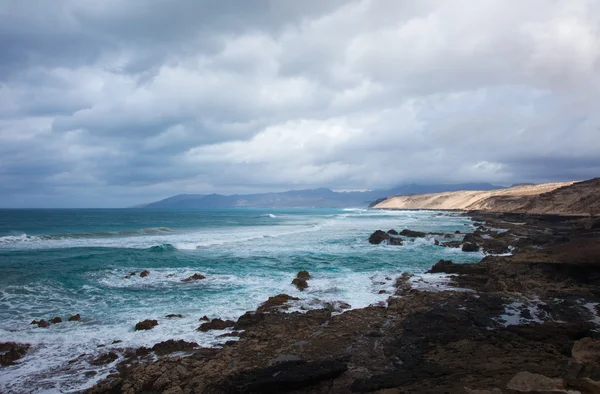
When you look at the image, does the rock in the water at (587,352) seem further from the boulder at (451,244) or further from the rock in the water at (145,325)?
the boulder at (451,244)

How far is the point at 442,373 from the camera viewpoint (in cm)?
607

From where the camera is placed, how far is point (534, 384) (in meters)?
4.18

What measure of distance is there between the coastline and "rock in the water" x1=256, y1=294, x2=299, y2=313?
0.10 metres

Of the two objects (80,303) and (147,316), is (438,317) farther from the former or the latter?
(80,303)

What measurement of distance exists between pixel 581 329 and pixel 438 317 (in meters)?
3.16

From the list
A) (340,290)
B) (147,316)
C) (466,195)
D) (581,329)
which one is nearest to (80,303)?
(147,316)

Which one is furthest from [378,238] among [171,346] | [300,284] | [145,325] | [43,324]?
[43,324]

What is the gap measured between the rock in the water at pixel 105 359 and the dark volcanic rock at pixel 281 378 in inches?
141

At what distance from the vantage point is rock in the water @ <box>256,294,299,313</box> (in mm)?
11648

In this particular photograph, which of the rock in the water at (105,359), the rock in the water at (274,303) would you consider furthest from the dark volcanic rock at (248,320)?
the rock in the water at (105,359)

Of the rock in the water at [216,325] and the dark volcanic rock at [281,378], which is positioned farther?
the rock in the water at [216,325]

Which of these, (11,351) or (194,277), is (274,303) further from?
(11,351)

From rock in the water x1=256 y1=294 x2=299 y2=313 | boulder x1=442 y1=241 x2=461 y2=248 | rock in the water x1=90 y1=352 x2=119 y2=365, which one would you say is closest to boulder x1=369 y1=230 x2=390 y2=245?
boulder x1=442 y1=241 x2=461 y2=248

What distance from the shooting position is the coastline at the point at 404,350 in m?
5.82
